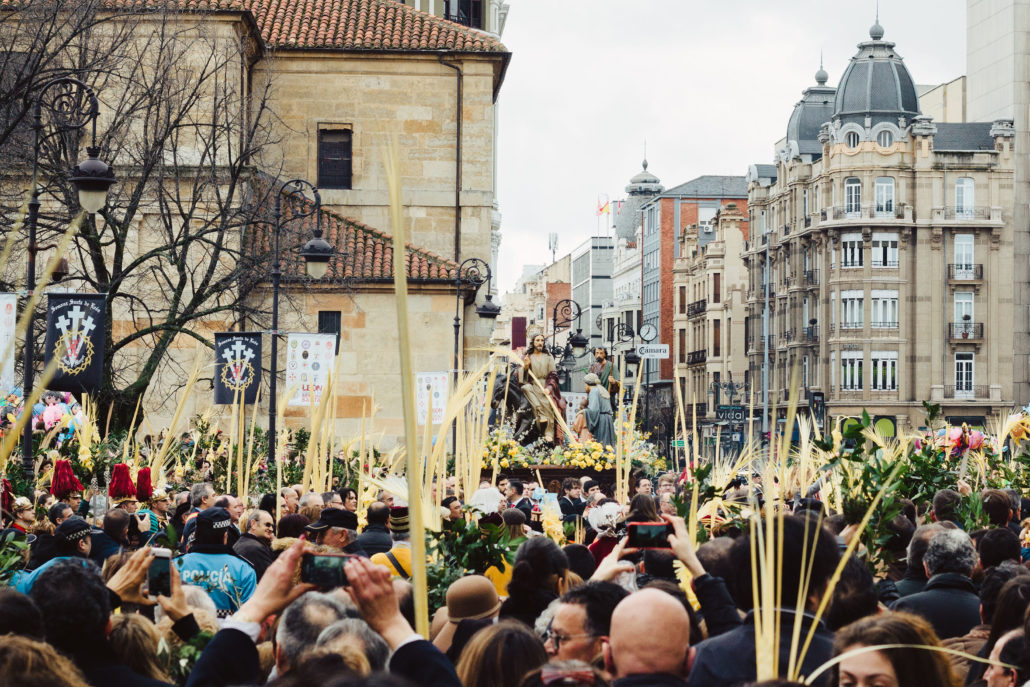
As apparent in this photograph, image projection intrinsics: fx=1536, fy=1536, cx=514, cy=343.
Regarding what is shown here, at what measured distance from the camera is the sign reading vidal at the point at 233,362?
70.5 feet

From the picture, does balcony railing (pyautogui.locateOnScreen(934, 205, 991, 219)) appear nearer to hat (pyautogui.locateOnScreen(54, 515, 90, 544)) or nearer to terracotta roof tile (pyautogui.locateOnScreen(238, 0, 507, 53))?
terracotta roof tile (pyautogui.locateOnScreen(238, 0, 507, 53))

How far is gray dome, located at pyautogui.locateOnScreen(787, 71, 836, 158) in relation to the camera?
294 feet

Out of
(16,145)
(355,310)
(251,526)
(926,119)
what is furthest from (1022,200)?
(251,526)

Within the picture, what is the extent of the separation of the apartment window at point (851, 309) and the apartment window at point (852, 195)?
4.27 m

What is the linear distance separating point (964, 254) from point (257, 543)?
74.1 meters

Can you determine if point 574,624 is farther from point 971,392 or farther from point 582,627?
point 971,392

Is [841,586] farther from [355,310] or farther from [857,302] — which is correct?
[857,302]

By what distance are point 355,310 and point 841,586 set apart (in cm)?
3516

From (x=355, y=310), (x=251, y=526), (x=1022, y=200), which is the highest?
(x=1022, y=200)

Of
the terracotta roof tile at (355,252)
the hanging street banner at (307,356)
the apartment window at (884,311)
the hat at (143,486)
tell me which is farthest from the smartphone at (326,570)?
the apartment window at (884,311)

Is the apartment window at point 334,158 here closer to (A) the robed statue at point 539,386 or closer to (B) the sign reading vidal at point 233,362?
(A) the robed statue at point 539,386

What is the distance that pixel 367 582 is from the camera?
439 centimetres

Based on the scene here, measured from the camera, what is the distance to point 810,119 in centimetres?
9056

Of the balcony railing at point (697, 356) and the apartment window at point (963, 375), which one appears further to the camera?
the balcony railing at point (697, 356)
